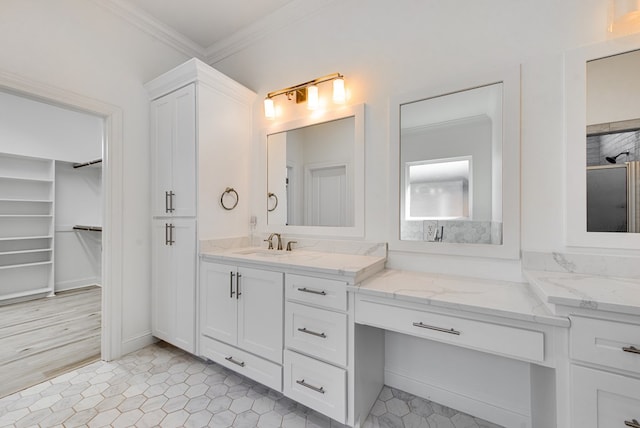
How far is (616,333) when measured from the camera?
90 cm

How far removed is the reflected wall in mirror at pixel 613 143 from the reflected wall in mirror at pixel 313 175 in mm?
1284

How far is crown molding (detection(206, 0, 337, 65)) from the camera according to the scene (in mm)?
2117

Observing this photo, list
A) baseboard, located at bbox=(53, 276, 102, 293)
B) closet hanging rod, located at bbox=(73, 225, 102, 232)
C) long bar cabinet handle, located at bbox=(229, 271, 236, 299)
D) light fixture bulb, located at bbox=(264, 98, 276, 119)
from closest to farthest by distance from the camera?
long bar cabinet handle, located at bbox=(229, 271, 236, 299), light fixture bulb, located at bbox=(264, 98, 276, 119), closet hanging rod, located at bbox=(73, 225, 102, 232), baseboard, located at bbox=(53, 276, 102, 293)

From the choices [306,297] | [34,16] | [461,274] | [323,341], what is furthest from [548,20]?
[34,16]

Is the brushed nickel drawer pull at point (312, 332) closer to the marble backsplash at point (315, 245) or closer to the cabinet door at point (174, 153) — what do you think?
the marble backsplash at point (315, 245)

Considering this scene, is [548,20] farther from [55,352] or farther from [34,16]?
[55,352]

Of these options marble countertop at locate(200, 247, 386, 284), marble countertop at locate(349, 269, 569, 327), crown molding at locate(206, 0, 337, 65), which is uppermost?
crown molding at locate(206, 0, 337, 65)

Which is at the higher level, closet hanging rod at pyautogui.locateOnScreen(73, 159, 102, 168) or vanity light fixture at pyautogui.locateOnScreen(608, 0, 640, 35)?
vanity light fixture at pyautogui.locateOnScreen(608, 0, 640, 35)

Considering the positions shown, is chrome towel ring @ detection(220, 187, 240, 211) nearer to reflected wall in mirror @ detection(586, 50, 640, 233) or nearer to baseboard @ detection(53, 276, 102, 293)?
reflected wall in mirror @ detection(586, 50, 640, 233)

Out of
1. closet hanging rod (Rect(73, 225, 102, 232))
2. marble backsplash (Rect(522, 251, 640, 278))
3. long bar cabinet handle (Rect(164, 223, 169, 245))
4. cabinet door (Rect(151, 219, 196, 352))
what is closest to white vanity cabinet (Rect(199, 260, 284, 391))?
cabinet door (Rect(151, 219, 196, 352))

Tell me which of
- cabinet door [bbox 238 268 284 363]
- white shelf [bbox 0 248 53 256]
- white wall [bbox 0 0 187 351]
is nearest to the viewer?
cabinet door [bbox 238 268 284 363]

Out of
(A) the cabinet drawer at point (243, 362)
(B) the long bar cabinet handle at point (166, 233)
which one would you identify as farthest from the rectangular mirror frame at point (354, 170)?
(A) the cabinet drawer at point (243, 362)

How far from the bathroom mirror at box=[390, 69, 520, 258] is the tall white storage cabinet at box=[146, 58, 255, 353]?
1413 millimetres

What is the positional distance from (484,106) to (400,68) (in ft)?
1.99
